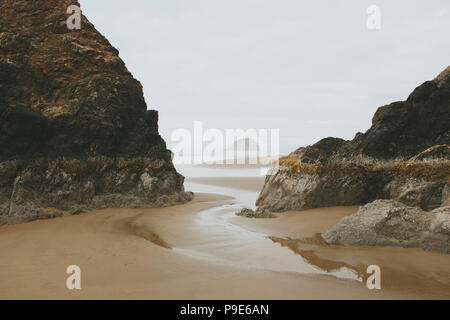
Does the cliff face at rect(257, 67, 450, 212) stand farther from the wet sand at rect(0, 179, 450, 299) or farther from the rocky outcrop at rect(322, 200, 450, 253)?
the rocky outcrop at rect(322, 200, 450, 253)

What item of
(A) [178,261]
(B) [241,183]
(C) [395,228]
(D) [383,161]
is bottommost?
(B) [241,183]

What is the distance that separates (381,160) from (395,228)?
15.7ft

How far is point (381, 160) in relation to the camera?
9.90m

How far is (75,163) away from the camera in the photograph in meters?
10.3

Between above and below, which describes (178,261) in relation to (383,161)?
below

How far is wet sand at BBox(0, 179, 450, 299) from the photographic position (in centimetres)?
359

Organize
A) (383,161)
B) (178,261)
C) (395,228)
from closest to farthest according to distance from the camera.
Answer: (178,261), (395,228), (383,161)

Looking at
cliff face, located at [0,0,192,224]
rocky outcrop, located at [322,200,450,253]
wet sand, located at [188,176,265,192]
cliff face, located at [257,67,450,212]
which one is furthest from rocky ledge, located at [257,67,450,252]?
wet sand, located at [188,176,265,192]

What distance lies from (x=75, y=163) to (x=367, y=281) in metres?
10.4

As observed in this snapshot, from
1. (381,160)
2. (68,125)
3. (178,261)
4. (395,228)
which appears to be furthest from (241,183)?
(178,261)

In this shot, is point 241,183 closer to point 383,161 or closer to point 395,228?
point 383,161

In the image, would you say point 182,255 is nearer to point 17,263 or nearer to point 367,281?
point 17,263

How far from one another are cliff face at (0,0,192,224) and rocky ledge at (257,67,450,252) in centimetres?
625

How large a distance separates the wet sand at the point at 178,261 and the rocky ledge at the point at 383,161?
1.87 m
